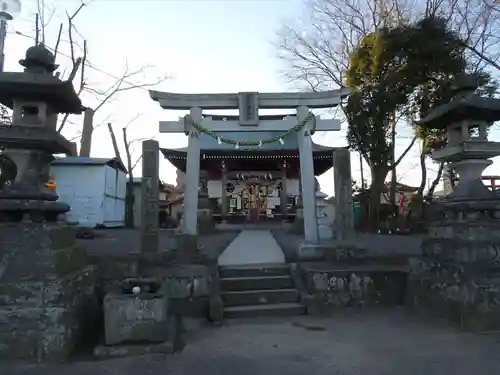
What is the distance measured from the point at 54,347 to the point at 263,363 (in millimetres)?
2677

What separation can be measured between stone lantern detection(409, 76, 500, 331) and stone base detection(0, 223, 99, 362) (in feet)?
19.2

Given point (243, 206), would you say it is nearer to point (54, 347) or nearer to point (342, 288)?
point (342, 288)

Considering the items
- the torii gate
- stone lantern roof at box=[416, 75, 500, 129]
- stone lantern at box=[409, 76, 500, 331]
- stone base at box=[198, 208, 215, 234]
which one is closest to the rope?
the torii gate

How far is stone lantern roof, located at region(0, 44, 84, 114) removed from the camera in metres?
5.96

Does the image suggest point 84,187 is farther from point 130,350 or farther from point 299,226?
point 130,350

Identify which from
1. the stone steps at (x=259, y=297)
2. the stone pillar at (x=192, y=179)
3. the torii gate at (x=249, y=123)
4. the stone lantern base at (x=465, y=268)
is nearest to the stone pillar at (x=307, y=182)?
the torii gate at (x=249, y=123)

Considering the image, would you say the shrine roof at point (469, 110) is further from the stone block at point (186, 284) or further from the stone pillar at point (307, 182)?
the stone block at point (186, 284)

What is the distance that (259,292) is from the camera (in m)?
7.86

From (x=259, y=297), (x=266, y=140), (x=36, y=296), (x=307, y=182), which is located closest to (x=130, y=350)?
(x=36, y=296)

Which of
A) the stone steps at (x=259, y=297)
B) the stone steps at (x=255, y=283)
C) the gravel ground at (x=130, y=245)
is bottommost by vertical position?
the stone steps at (x=259, y=297)

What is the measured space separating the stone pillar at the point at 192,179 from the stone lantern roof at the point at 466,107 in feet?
16.9

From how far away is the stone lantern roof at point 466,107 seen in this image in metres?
7.11

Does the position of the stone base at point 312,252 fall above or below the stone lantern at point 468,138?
below

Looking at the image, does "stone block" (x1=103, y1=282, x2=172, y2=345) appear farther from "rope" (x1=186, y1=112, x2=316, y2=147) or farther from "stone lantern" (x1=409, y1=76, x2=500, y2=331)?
"rope" (x1=186, y1=112, x2=316, y2=147)
